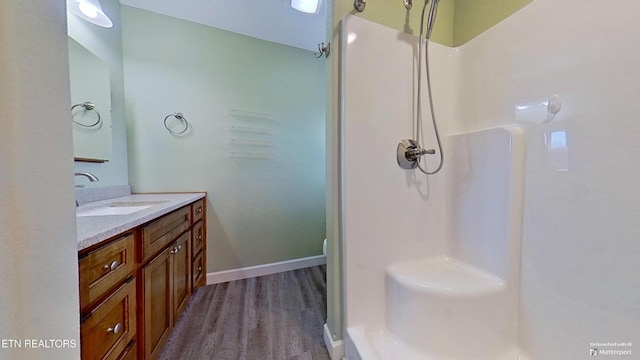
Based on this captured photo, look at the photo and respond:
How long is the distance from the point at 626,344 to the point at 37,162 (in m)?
1.57

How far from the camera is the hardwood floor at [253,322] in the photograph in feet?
4.29

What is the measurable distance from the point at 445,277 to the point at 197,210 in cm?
180

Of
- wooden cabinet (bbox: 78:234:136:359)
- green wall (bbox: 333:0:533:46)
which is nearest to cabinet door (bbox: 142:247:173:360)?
wooden cabinet (bbox: 78:234:136:359)

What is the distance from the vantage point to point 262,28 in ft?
6.82

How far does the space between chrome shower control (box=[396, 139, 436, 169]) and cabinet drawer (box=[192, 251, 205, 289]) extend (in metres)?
1.71

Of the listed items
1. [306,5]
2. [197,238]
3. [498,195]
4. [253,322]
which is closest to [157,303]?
[253,322]

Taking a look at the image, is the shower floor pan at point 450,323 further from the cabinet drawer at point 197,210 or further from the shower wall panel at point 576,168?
the cabinet drawer at point 197,210

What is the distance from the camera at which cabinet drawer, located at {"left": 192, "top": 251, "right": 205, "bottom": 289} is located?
1828 mm

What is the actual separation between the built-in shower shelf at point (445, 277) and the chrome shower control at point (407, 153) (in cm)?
53

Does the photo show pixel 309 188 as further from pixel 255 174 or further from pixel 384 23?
pixel 384 23

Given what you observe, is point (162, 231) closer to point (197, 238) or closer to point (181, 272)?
point (181, 272)

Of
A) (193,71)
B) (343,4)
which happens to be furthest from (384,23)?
(193,71)

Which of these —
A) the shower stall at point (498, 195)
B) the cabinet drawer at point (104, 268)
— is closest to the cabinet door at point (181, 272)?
the cabinet drawer at point (104, 268)

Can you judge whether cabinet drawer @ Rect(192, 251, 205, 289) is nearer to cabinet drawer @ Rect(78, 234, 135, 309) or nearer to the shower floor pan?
cabinet drawer @ Rect(78, 234, 135, 309)
